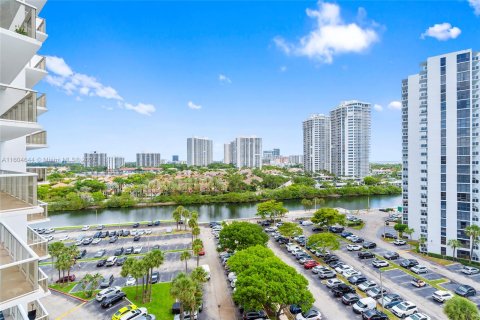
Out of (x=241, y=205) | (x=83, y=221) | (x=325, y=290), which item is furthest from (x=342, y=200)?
(x=83, y=221)

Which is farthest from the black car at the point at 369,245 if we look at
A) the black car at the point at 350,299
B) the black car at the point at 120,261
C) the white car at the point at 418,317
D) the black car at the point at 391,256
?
the black car at the point at 120,261

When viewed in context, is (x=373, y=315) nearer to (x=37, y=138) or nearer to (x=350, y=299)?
(x=350, y=299)

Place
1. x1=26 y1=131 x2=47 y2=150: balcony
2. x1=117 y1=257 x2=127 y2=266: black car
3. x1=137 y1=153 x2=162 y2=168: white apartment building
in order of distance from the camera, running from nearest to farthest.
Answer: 1. x1=26 y1=131 x2=47 y2=150: balcony
2. x1=117 y1=257 x2=127 y2=266: black car
3. x1=137 y1=153 x2=162 y2=168: white apartment building

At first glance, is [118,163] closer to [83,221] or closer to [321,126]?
[321,126]

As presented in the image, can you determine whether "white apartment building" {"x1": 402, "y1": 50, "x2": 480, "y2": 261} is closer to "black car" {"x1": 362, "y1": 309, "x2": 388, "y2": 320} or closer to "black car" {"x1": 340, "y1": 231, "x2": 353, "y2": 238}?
"black car" {"x1": 340, "y1": 231, "x2": 353, "y2": 238}

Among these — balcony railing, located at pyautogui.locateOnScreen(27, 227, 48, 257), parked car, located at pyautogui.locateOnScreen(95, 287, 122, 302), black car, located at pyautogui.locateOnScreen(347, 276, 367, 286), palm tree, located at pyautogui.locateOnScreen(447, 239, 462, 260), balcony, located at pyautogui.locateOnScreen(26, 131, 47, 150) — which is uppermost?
balcony, located at pyautogui.locateOnScreen(26, 131, 47, 150)

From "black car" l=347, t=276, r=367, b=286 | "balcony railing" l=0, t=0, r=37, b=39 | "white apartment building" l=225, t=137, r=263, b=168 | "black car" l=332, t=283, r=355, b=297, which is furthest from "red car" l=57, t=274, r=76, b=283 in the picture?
"white apartment building" l=225, t=137, r=263, b=168

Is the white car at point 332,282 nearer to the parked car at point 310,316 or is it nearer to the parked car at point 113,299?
the parked car at point 310,316
